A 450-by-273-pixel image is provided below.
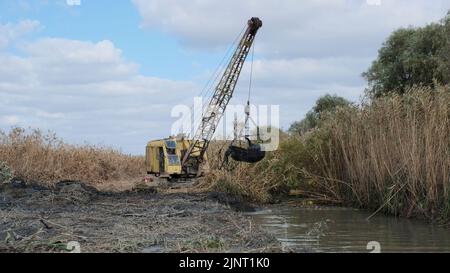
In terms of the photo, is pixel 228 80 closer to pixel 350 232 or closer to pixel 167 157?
pixel 167 157

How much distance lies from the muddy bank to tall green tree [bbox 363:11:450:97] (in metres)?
21.3

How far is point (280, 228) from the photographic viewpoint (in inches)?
531

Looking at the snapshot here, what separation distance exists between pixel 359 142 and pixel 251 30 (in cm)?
1362

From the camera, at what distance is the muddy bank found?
23.1 feet

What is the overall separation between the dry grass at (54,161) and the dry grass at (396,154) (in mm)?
11539

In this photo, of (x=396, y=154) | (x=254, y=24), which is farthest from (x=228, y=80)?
(x=396, y=154)

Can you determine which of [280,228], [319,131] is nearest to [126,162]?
[319,131]

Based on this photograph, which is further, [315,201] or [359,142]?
[315,201]

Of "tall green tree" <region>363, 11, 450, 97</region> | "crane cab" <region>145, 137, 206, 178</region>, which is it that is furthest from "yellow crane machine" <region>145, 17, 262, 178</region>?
"tall green tree" <region>363, 11, 450, 97</region>

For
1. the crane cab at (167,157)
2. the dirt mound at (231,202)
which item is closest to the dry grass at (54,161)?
the crane cab at (167,157)

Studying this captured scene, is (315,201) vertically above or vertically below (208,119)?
below

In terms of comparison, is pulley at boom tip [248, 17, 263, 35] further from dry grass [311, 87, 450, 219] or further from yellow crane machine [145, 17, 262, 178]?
dry grass [311, 87, 450, 219]
